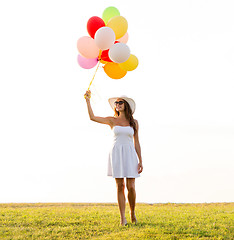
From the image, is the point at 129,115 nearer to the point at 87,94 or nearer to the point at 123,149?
the point at 123,149

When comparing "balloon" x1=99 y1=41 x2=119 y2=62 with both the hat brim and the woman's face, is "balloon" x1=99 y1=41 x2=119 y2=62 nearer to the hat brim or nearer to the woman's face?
the hat brim

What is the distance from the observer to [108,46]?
6.95m

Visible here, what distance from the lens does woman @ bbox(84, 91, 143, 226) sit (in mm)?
6723

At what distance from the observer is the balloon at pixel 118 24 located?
23.5 ft

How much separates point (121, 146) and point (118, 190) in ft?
2.87

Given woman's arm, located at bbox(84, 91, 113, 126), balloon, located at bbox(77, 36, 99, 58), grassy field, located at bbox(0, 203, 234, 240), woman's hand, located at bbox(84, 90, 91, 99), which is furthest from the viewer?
balloon, located at bbox(77, 36, 99, 58)

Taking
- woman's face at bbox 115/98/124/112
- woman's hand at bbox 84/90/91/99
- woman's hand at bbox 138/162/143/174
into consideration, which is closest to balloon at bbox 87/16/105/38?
woman's hand at bbox 84/90/91/99

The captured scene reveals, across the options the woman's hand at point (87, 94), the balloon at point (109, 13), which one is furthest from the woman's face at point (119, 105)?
the balloon at point (109, 13)

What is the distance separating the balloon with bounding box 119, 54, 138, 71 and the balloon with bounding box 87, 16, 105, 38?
88cm

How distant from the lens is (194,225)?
725 centimetres

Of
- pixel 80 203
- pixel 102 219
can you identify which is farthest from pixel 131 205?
pixel 80 203

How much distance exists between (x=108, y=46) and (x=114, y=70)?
2.32ft

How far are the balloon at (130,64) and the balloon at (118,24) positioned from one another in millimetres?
551

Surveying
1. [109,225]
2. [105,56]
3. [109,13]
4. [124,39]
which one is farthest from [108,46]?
[109,225]
